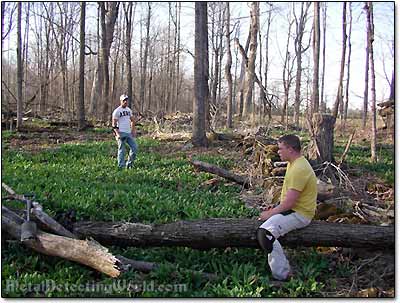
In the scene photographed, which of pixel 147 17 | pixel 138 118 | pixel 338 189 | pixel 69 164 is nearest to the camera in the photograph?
pixel 338 189

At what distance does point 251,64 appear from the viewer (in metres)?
14.8

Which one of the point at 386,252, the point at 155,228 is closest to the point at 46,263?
the point at 155,228

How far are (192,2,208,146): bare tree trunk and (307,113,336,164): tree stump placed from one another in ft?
17.6

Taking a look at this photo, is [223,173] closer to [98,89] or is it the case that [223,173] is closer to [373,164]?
[373,164]

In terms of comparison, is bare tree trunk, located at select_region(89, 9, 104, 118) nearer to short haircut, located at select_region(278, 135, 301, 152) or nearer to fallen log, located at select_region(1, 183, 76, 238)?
fallen log, located at select_region(1, 183, 76, 238)

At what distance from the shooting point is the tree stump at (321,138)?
568 centimetres

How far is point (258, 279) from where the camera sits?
3.82 m

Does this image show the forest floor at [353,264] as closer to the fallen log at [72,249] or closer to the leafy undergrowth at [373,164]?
the leafy undergrowth at [373,164]

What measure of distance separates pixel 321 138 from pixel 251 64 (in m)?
9.37

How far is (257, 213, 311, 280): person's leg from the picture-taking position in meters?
3.87

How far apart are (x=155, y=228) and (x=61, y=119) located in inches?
464

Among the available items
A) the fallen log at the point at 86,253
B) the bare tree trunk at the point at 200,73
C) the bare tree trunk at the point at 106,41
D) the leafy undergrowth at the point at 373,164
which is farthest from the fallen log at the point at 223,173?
the bare tree trunk at the point at 106,41

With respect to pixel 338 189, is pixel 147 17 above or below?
above

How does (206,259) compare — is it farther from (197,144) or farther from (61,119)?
(61,119)
